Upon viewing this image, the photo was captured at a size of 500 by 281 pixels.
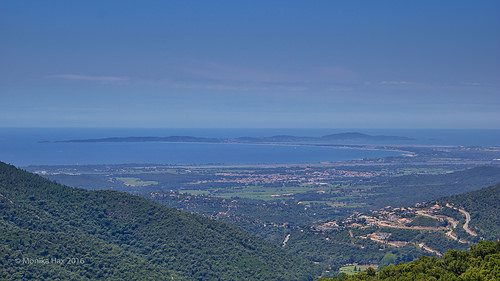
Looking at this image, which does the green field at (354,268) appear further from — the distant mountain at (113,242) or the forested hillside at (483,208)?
the forested hillside at (483,208)

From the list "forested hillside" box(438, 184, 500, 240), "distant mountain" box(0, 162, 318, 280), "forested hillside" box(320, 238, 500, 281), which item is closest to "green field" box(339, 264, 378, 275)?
"distant mountain" box(0, 162, 318, 280)

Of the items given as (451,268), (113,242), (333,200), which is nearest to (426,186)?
(333,200)

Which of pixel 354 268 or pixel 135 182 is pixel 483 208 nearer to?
pixel 354 268

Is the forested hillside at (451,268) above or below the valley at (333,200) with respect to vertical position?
above

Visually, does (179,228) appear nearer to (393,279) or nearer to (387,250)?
(387,250)

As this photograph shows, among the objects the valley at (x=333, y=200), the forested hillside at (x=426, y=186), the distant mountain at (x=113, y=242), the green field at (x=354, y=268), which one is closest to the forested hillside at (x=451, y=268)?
the distant mountain at (x=113, y=242)

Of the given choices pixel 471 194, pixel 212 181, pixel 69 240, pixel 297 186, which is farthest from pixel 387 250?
pixel 212 181

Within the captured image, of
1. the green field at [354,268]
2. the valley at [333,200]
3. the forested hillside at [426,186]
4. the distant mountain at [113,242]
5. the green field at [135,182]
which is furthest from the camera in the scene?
the green field at [135,182]
